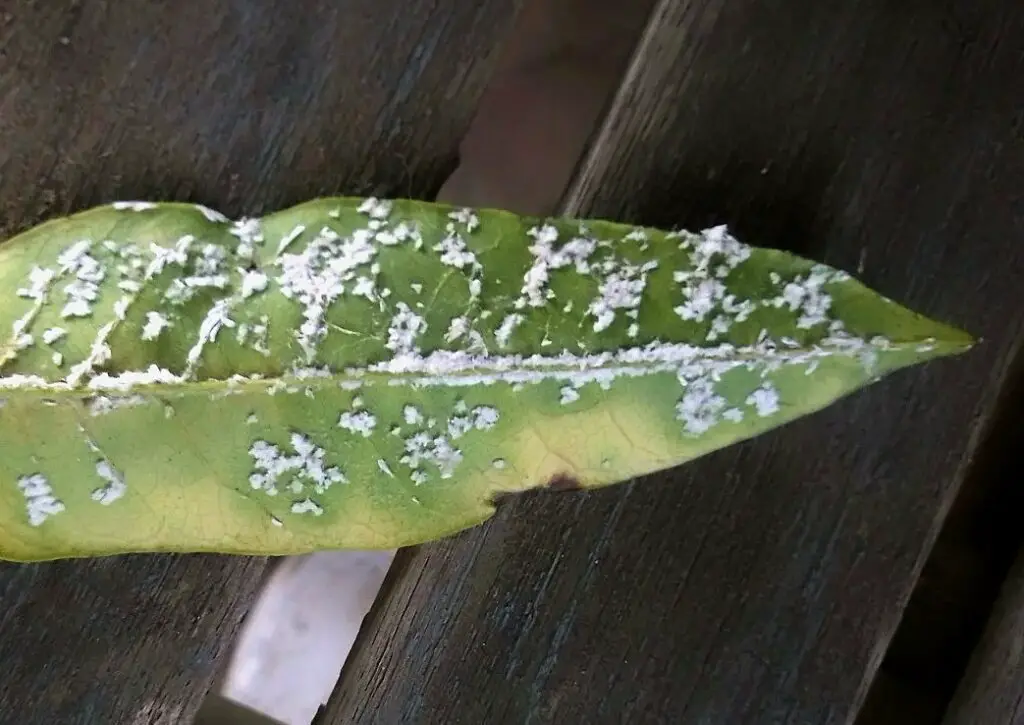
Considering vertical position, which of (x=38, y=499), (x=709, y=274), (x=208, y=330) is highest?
(x=709, y=274)

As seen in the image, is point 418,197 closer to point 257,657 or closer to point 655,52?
point 655,52

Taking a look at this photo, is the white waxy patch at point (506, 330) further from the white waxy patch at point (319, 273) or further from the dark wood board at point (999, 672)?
the dark wood board at point (999, 672)

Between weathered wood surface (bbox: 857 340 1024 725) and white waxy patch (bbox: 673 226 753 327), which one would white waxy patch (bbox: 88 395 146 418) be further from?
weathered wood surface (bbox: 857 340 1024 725)

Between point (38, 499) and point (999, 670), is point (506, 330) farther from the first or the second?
point (999, 670)

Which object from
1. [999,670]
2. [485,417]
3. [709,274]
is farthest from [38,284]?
[999,670]

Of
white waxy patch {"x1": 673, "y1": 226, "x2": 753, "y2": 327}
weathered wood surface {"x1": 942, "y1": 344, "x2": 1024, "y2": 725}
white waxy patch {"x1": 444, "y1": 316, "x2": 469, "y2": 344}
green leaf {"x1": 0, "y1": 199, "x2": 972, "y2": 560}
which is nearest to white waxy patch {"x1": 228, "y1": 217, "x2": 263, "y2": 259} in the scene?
green leaf {"x1": 0, "y1": 199, "x2": 972, "y2": 560}

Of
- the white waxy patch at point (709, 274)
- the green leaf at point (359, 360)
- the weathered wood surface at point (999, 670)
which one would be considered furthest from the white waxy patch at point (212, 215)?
the weathered wood surface at point (999, 670)

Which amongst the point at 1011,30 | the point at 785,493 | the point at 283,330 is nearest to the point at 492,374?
the point at 283,330
